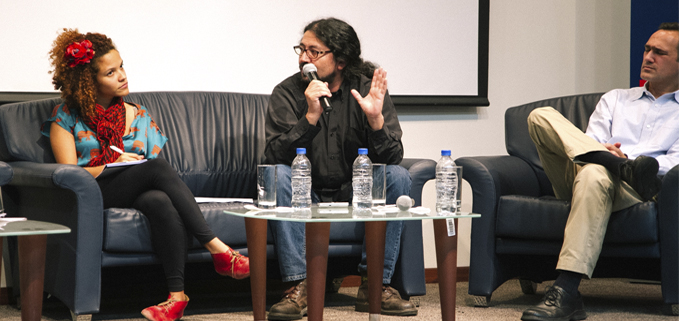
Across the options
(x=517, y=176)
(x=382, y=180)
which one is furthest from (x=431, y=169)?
(x=382, y=180)

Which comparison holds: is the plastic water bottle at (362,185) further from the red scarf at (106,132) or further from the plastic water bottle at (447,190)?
the red scarf at (106,132)

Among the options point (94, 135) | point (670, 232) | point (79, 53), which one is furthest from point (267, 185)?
point (670, 232)

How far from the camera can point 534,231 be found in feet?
8.53

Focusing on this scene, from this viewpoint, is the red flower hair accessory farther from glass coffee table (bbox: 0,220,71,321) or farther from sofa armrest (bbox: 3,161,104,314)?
glass coffee table (bbox: 0,220,71,321)

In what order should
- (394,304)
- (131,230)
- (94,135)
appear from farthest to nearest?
(94,135) → (394,304) → (131,230)

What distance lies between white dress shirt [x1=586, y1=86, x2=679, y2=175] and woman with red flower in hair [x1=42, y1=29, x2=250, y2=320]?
1.68m

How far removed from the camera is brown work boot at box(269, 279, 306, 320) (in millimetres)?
2396

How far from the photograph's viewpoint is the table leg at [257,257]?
2.04 metres

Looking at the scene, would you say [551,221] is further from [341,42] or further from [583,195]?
[341,42]

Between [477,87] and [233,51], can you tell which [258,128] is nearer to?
[233,51]

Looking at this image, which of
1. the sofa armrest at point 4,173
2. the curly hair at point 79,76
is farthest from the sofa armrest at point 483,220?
the sofa armrest at point 4,173

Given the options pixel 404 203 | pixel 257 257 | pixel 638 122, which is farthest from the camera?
pixel 638 122

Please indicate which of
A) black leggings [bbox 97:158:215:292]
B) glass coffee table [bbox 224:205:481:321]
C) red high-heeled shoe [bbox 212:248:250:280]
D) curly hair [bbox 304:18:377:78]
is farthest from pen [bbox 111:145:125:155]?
curly hair [bbox 304:18:377:78]

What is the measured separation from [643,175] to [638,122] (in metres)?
0.67
